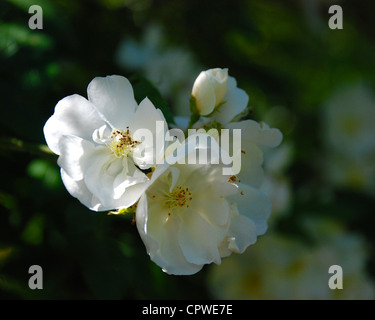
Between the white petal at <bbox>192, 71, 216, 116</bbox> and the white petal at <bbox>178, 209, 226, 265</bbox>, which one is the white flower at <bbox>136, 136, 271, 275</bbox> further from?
the white petal at <bbox>192, 71, 216, 116</bbox>

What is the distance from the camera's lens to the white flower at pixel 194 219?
1.24 meters

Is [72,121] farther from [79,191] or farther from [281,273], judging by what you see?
[281,273]

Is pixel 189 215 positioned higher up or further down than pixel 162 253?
higher up

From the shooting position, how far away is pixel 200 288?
84.5 inches

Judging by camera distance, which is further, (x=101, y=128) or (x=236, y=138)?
(x=236, y=138)

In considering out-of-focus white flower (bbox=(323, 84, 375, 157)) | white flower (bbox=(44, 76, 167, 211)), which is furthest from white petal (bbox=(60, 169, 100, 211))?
out-of-focus white flower (bbox=(323, 84, 375, 157))

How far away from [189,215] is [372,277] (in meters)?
1.71

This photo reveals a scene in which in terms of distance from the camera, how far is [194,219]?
4.28 ft

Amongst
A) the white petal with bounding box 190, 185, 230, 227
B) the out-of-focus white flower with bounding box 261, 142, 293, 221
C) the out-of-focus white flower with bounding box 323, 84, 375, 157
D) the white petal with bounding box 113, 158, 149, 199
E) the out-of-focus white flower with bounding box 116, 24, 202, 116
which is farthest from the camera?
the out-of-focus white flower with bounding box 323, 84, 375, 157

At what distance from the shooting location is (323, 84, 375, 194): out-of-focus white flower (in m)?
2.99

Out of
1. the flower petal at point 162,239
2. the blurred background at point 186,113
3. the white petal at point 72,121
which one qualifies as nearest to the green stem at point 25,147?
the blurred background at point 186,113

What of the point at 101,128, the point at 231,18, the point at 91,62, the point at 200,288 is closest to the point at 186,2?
the point at 231,18

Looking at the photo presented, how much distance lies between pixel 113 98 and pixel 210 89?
0.26 meters
